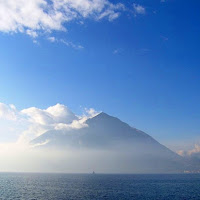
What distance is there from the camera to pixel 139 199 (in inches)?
4658

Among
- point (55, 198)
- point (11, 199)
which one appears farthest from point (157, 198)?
point (11, 199)

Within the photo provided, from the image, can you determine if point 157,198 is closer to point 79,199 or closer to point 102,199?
point 102,199

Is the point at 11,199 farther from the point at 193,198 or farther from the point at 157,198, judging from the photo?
the point at 193,198

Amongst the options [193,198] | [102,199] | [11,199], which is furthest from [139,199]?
[11,199]

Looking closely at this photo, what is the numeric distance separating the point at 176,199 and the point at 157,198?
8.33m

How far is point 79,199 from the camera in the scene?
11788cm

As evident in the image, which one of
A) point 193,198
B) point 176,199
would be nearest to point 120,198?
point 176,199

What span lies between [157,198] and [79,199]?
1395 inches

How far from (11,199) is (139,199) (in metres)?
55.6

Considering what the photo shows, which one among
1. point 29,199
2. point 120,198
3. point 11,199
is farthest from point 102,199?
point 11,199

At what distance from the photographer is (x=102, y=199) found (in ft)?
384

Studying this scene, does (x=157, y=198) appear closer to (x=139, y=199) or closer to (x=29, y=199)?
(x=139, y=199)

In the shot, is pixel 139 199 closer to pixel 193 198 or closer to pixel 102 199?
pixel 102 199

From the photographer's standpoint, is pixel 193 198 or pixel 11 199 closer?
pixel 11 199
